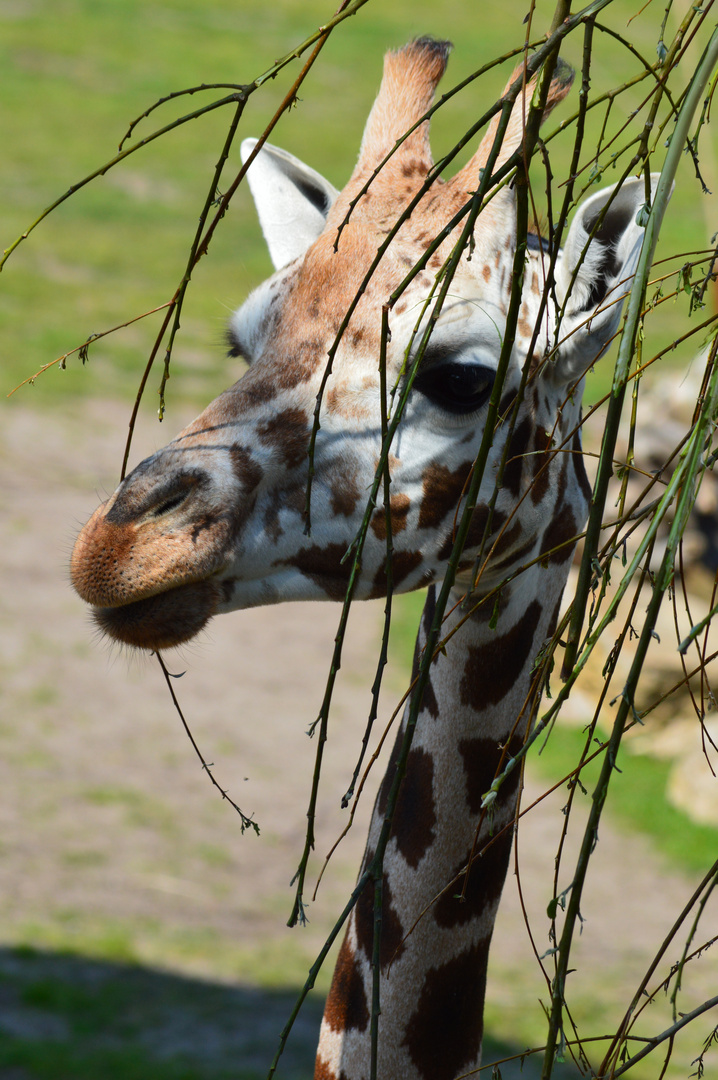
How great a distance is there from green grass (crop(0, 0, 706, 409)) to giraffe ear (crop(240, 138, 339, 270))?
8756 mm

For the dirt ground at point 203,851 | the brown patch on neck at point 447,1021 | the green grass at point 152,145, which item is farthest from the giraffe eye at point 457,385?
the green grass at point 152,145

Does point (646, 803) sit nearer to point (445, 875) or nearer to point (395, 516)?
point (445, 875)

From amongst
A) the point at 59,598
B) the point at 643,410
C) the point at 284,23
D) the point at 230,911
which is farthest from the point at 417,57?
the point at 284,23

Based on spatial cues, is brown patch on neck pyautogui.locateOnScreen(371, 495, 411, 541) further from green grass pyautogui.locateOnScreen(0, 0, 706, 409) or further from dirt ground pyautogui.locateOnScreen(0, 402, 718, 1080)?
green grass pyautogui.locateOnScreen(0, 0, 706, 409)

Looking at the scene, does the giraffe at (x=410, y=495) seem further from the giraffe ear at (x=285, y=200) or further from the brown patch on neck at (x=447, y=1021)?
the giraffe ear at (x=285, y=200)

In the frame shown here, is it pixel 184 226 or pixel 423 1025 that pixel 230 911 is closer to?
pixel 423 1025

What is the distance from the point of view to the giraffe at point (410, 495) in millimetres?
1605

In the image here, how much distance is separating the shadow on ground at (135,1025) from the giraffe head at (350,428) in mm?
3117

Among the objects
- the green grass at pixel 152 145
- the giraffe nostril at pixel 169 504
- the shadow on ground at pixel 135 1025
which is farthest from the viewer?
the green grass at pixel 152 145

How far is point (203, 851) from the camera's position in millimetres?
5574

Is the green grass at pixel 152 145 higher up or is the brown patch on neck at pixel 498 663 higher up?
the green grass at pixel 152 145

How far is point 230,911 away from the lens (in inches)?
202

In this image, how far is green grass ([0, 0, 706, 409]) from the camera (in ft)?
39.6

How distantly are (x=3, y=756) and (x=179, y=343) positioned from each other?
7866 mm
